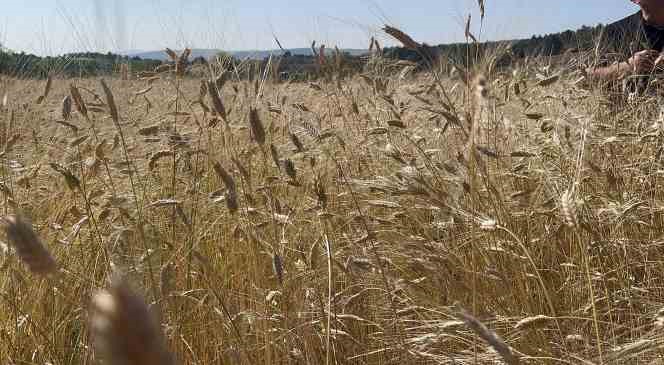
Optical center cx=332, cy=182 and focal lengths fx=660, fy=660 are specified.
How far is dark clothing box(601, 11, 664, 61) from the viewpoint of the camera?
374 centimetres

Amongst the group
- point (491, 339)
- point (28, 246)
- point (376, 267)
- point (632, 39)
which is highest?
point (632, 39)

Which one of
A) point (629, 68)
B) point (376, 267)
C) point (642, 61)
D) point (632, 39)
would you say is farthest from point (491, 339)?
point (632, 39)

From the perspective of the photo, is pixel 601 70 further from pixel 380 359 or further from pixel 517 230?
pixel 380 359

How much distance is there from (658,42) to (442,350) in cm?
330

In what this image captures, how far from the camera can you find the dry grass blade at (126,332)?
0.19 m

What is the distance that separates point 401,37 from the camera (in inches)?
56.8

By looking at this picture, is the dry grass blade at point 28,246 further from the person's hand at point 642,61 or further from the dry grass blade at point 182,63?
the person's hand at point 642,61

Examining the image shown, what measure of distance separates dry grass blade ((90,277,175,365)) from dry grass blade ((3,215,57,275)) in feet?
0.86

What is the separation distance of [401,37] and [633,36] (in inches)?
127

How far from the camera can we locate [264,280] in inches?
64.0

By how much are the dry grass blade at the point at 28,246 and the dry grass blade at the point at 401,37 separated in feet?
3.59

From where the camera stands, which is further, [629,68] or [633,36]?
[633,36]

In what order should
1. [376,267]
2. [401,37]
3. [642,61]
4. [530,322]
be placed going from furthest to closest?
[642,61]
[401,37]
[376,267]
[530,322]

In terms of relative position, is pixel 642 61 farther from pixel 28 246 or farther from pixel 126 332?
pixel 126 332
